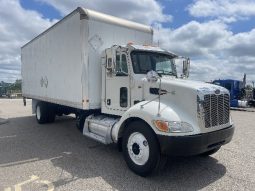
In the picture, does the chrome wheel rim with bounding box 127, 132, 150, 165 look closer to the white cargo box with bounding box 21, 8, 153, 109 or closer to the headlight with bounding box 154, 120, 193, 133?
the headlight with bounding box 154, 120, 193, 133

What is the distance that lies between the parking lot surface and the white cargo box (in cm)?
140

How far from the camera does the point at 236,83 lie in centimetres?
2595

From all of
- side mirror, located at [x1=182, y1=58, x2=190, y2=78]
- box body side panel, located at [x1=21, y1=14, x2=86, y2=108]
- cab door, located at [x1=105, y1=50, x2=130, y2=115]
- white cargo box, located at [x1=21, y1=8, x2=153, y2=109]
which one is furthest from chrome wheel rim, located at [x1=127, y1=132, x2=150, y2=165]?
side mirror, located at [x1=182, y1=58, x2=190, y2=78]

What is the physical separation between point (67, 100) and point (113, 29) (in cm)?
264

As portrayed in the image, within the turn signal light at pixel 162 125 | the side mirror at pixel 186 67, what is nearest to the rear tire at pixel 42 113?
the side mirror at pixel 186 67

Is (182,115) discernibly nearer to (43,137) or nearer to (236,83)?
(43,137)

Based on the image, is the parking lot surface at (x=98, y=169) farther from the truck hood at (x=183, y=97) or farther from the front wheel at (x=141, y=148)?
the truck hood at (x=183, y=97)

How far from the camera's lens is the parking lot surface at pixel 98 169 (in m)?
5.25

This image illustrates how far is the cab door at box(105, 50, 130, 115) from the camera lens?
22.7 feet

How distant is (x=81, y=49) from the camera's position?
24.8 ft

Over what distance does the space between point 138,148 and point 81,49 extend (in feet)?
10.9

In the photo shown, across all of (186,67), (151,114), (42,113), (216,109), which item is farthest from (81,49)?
(42,113)

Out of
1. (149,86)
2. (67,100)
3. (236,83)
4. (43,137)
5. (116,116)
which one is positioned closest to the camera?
(149,86)

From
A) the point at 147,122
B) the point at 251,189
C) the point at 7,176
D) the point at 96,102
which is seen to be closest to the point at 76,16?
the point at 96,102
